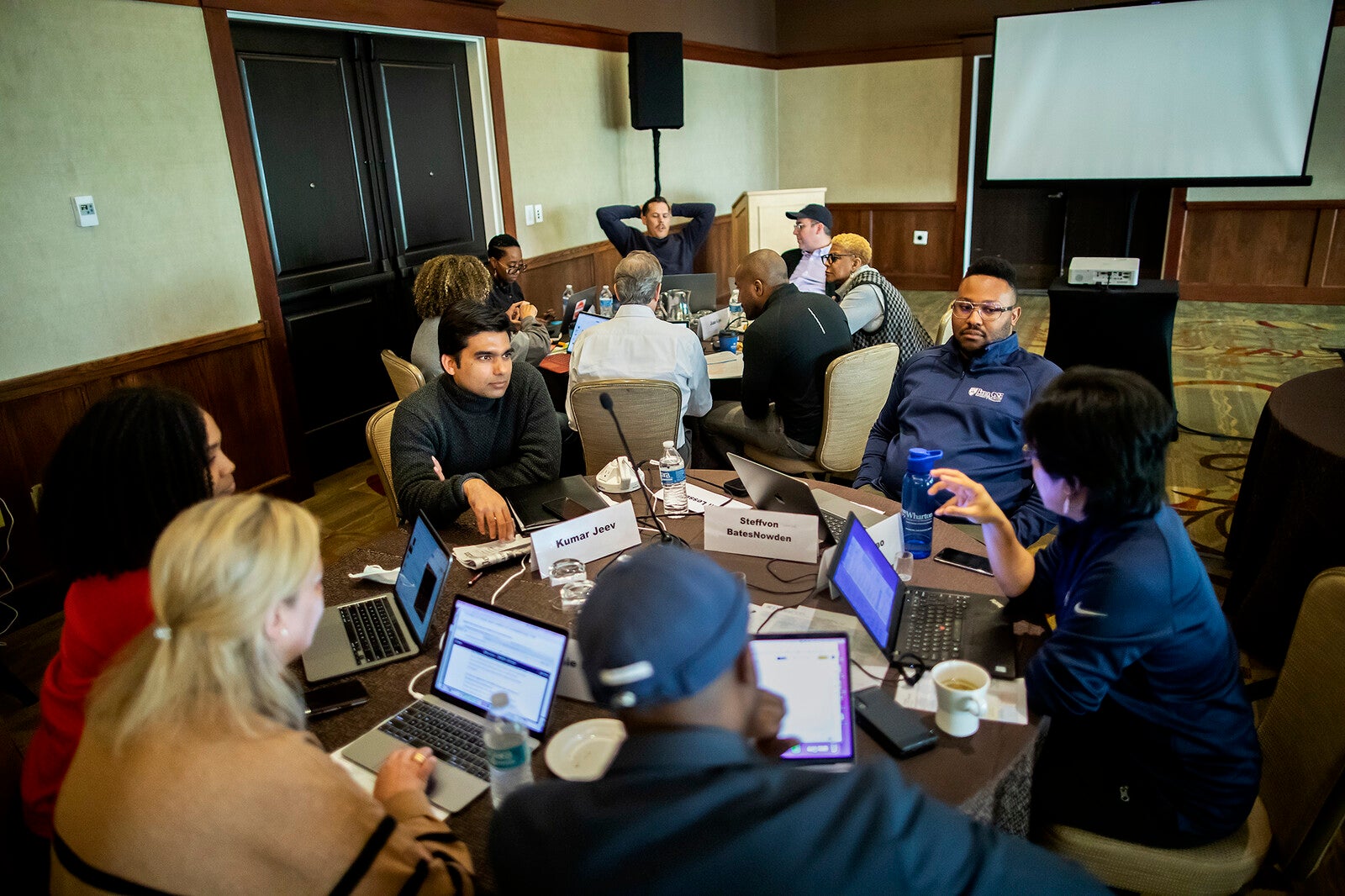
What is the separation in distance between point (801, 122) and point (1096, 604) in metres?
8.67

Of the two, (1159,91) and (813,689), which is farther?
(1159,91)

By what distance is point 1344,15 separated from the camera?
22.5 ft

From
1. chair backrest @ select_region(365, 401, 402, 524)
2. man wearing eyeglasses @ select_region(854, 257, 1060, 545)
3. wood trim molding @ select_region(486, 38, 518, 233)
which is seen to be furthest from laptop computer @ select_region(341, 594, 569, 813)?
wood trim molding @ select_region(486, 38, 518, 233)

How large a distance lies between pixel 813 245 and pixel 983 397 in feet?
10.1

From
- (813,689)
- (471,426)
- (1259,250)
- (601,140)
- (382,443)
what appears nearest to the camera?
(813,689)

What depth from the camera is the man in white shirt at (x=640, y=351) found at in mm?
3320

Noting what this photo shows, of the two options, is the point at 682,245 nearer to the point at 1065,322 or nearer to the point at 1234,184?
the point at 1065,322

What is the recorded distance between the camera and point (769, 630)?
174 centimetres

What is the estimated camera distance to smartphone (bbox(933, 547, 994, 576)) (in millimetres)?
1987

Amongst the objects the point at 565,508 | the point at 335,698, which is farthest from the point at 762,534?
the point at 335,698

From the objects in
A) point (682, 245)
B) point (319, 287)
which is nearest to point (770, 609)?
point (319, 287)

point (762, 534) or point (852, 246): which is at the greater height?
point (852, 246)

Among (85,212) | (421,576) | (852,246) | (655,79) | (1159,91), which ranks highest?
(655,79)

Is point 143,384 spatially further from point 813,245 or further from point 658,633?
point 813,245
